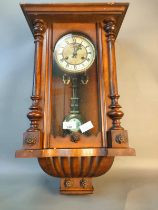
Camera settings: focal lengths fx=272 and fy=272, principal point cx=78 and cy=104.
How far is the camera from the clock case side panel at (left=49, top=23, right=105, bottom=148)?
0.75 m

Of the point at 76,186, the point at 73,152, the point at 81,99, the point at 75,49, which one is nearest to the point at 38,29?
the point at 75,49

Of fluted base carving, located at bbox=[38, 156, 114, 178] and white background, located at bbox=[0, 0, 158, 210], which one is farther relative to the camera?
white background, located at bbox=[0, 0, 158, 210]

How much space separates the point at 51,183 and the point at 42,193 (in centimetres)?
4

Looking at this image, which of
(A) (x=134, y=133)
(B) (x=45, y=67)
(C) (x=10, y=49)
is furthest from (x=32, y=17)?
(A) (x=134, y=133)

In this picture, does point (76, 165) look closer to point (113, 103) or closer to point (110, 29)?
point (113, 103)

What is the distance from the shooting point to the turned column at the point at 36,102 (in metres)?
0.74

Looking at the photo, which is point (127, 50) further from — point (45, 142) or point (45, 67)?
point (45, 142)

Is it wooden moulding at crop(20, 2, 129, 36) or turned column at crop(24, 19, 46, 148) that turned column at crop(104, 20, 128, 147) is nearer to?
wooden moulding at crop(20, 2, 129, 36)

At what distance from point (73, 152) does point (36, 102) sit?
0.58 ft

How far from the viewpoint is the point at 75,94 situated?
32.3 inches

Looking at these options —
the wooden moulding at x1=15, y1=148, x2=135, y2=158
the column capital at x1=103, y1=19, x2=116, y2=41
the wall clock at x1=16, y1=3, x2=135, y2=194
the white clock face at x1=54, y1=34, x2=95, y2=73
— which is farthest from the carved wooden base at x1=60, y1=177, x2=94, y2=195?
the column capital at x1=103, y1=19, x2=116, y2=41

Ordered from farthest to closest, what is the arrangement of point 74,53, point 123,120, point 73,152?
1. point 123,120
2. point 74,53
3. point 73,152

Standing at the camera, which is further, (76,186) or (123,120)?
(123,120)

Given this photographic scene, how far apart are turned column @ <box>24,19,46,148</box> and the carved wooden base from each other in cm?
19
